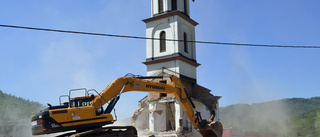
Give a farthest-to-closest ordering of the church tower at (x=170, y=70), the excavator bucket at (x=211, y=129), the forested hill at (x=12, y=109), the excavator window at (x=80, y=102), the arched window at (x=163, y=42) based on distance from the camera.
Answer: the forested hill at (x=12, y=109) → the arched window at (x=163, y=42) → the church tower at (x=170, y=70) → the excavator bucket at (x=211, y=129) → the excavator window at (x=80, y=102)

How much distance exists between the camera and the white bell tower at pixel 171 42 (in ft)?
120

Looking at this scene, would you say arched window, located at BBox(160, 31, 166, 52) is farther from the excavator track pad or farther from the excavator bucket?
the excavator track pad

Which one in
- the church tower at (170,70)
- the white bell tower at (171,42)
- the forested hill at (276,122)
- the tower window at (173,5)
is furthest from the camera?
the forested hill at (276,122)

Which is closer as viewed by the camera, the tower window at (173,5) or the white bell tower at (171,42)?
the white bell tower at (171,42)

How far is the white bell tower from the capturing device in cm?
3650

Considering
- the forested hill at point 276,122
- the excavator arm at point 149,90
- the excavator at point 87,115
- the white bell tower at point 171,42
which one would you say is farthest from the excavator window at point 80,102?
the forested hill at point 276,122

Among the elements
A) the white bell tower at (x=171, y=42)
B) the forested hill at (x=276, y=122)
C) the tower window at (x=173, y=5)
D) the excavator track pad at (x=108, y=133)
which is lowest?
the forested hill at (x=276, y=122)

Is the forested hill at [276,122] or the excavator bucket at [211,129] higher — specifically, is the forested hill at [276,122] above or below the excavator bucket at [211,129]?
below

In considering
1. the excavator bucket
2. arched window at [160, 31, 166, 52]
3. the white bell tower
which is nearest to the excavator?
the excavator bucket

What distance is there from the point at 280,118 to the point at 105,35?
2561 inches

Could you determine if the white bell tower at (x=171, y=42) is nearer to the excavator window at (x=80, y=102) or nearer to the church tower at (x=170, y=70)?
the church tower at (x=170, y=70)

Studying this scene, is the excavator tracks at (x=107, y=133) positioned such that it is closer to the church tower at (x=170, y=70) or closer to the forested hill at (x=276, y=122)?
the church tower at (x=170, y=70)

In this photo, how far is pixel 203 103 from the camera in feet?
116

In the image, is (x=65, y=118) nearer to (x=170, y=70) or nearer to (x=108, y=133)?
(x=108, y=133)
